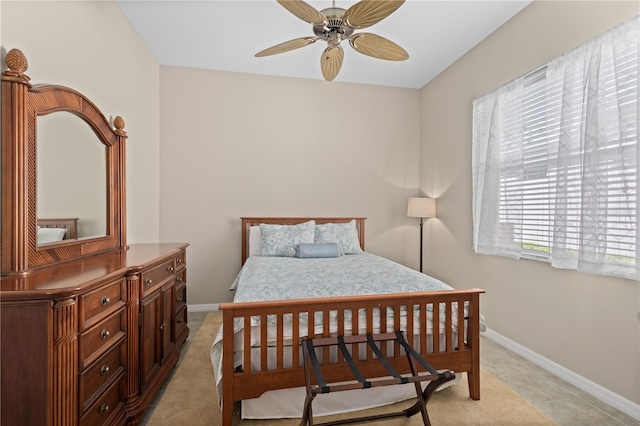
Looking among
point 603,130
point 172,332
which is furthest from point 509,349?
point 172,332

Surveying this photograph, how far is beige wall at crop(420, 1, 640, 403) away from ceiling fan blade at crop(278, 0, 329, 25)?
181 cm

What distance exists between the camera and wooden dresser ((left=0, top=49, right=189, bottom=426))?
3.60 ft

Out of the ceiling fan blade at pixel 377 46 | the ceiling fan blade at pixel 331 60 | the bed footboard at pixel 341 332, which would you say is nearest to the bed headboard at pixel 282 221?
the ceiling fan blade at pixel 331 60

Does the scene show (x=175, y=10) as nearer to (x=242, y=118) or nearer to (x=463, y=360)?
(x=242, y=118)

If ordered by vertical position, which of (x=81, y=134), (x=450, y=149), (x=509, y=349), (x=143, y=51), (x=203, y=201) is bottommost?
(x=509, y=349)

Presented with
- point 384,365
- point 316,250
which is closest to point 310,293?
point 384,365

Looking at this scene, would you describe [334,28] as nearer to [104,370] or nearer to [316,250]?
[316,250]

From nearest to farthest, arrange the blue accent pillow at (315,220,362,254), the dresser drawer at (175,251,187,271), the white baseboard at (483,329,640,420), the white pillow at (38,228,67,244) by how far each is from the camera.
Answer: the white pillow at (38,228,67,244), the white baseboard at (483,329,640,420), the dresser drawer at (175,251,187,271), the blue accent pillow at (315,220,362,254)

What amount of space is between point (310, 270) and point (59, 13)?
2.33m

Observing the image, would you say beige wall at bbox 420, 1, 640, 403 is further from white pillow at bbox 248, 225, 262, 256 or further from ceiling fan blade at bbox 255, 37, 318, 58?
white pillow at bbox 248, 225, 262, 256

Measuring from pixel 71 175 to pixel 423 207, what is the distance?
3.40 metres

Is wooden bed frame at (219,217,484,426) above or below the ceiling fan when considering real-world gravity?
below

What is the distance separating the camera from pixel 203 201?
12.1 feet

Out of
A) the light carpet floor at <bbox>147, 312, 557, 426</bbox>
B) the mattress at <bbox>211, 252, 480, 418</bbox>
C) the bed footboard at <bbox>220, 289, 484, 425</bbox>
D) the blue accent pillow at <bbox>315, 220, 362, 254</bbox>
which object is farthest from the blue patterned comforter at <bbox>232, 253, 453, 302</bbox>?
the blue accent pillow at <bbox>315, 220, 362, 254</bbox>
